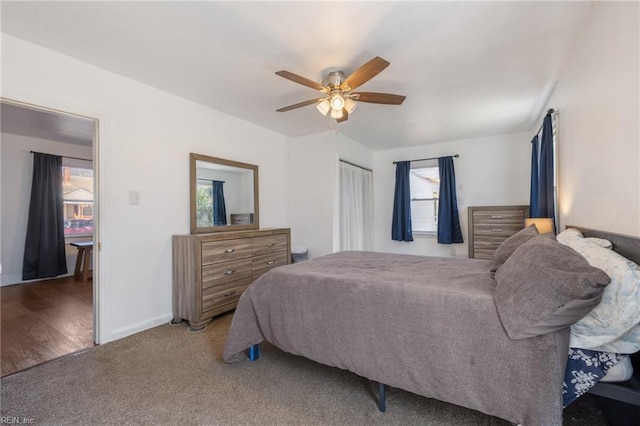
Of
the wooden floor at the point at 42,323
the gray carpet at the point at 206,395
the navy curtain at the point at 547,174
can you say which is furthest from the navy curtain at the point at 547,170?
the wooden floor at the point at 42,323

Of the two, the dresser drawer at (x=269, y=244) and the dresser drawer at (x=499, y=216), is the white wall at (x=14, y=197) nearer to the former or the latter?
the dresser drawer at (x=269, y=244)

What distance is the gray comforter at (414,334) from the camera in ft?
3.75

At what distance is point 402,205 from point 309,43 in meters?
3.71

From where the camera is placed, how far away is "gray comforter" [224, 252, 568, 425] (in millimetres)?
1143

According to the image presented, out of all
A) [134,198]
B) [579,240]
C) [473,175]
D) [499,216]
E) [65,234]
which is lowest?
[65,234]

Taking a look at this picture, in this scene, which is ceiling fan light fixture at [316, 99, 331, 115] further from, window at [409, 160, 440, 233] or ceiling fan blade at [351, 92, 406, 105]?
window at [409, 160, 440, 233]

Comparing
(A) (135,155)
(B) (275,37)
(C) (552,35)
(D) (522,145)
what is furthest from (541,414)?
(D) (522,145)

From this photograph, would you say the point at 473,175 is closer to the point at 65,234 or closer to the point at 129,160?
the point at 129,160

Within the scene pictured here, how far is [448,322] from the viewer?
134 centimetres

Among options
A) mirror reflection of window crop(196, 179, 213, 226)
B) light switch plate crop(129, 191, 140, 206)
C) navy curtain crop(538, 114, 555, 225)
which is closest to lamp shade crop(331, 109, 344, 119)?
mirror reflection of window crop(196, 179, 213, 226)

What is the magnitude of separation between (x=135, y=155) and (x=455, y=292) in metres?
2.87

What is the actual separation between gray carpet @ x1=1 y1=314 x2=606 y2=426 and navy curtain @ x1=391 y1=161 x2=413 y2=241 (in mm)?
3555

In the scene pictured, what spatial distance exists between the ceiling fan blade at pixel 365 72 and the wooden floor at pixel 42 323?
3.06m

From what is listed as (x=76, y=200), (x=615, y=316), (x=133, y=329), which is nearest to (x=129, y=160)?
(x=133, y=329)
